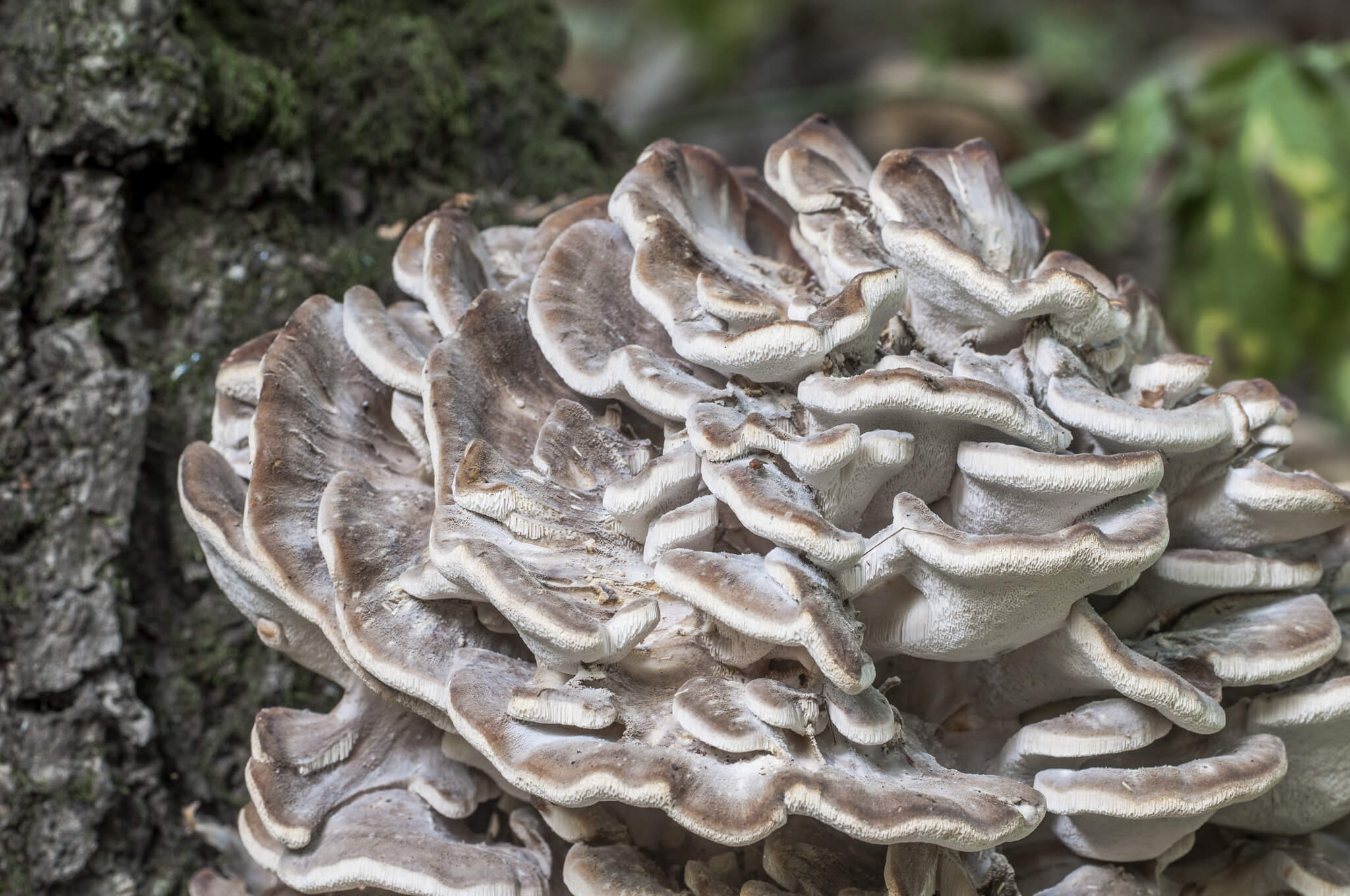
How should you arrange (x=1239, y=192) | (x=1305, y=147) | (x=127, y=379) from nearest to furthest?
(x=127, y=379)
(x=1305, y=147)
(x=1239, y=192)

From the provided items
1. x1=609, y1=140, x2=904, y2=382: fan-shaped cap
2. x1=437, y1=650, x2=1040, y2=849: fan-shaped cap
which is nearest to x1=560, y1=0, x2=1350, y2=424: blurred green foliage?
x1=609, y1=140, x2=904, y2=382: fan-shaped cap

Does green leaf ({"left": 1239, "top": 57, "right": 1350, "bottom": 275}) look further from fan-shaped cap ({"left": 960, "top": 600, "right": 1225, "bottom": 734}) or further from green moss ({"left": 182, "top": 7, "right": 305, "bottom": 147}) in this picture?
green moss ({"left": 182, "top": 7, "right": 305, "bottom": 147})

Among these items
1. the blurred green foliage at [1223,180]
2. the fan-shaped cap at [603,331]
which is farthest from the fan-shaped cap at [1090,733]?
the blurred green foliage at [1223,180]

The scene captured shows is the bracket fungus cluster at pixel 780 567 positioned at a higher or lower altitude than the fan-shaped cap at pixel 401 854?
higher

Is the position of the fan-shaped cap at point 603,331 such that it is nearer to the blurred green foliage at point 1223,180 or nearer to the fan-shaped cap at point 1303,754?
the fan-shaped cap at point 1303,754

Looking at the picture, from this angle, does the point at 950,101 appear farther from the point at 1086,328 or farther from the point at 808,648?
the point at 808,648

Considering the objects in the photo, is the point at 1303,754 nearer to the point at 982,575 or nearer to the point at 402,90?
the point at 982,575

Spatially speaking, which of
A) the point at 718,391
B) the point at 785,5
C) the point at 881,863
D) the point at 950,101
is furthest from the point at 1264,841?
the point at 785,5

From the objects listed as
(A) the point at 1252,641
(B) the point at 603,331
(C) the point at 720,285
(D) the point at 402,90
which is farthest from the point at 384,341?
(A) the point at 1252,641
